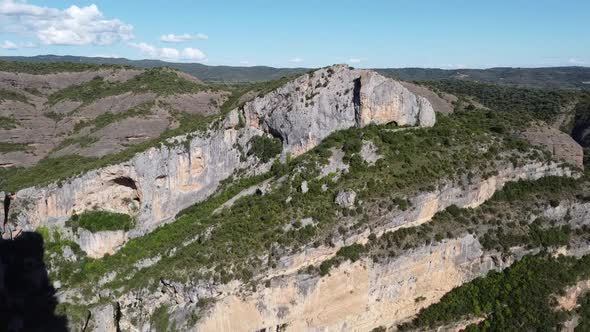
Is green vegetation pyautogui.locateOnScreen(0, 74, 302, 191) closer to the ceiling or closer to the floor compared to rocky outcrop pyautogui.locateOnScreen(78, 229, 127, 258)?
closer to the ceiling

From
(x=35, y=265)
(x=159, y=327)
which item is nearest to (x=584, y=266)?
(x=159, y=327)

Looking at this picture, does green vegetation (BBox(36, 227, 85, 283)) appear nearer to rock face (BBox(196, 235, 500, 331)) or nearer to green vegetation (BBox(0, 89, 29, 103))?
rock face (BBox(196, 235, 500, 331))

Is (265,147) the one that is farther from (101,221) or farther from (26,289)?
(26,289)

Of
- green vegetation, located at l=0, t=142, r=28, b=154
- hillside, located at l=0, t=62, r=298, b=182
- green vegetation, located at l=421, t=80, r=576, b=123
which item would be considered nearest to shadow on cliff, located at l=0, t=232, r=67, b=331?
hillside, located at l=0, t=62, r=298, b=182

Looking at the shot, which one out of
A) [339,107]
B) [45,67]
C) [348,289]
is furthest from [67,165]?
[45,67]

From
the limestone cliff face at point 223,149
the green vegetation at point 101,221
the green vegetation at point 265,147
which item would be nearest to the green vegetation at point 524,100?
the limestone cliff face at point 223,149

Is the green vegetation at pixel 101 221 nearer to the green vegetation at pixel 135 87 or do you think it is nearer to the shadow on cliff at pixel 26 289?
the shadow on cliff at pixel 26 289

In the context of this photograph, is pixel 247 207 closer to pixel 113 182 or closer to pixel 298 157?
pixel 298 157
